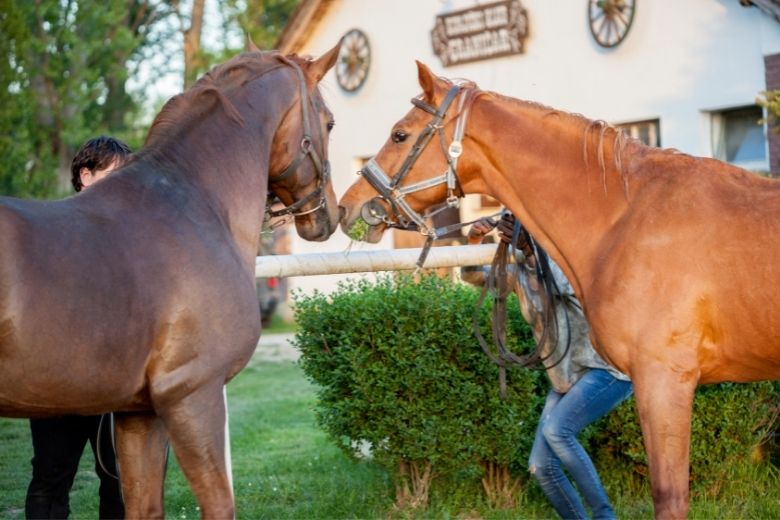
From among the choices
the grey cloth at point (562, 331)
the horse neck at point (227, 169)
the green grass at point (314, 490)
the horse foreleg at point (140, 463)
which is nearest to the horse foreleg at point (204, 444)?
the horse foreleg at point (140, 463)

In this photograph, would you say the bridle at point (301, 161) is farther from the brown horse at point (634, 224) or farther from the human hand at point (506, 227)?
the human hand at point (506, 227)

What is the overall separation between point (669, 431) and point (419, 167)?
5.12 feet

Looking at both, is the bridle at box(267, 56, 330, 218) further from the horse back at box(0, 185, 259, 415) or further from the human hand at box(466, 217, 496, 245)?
the human hand at box(466, 217, 496, 245)

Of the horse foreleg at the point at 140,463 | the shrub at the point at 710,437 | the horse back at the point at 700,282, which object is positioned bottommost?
the shrub at the point at 710,437

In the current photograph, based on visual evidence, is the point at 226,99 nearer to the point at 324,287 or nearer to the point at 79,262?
the point at 79,262

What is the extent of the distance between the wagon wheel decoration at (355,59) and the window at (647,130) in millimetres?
4736

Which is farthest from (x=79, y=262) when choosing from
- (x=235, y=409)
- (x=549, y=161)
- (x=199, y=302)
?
(x=235, y=409)

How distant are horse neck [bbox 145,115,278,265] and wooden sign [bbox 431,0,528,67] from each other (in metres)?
10.5

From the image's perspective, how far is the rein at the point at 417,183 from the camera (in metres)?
4.39

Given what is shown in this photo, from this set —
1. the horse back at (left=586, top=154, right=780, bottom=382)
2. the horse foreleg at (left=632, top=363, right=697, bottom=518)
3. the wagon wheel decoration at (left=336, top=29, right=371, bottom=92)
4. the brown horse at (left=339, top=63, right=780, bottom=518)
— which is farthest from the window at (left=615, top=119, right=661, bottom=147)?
the horse foreleg at (left=632, top=363, right=697, bottom=518)

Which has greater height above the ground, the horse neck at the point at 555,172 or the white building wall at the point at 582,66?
the white building wall at the point at 582,66

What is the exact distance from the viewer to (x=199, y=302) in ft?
10.7

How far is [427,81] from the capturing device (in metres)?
4.39

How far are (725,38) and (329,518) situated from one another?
8.27 meters
